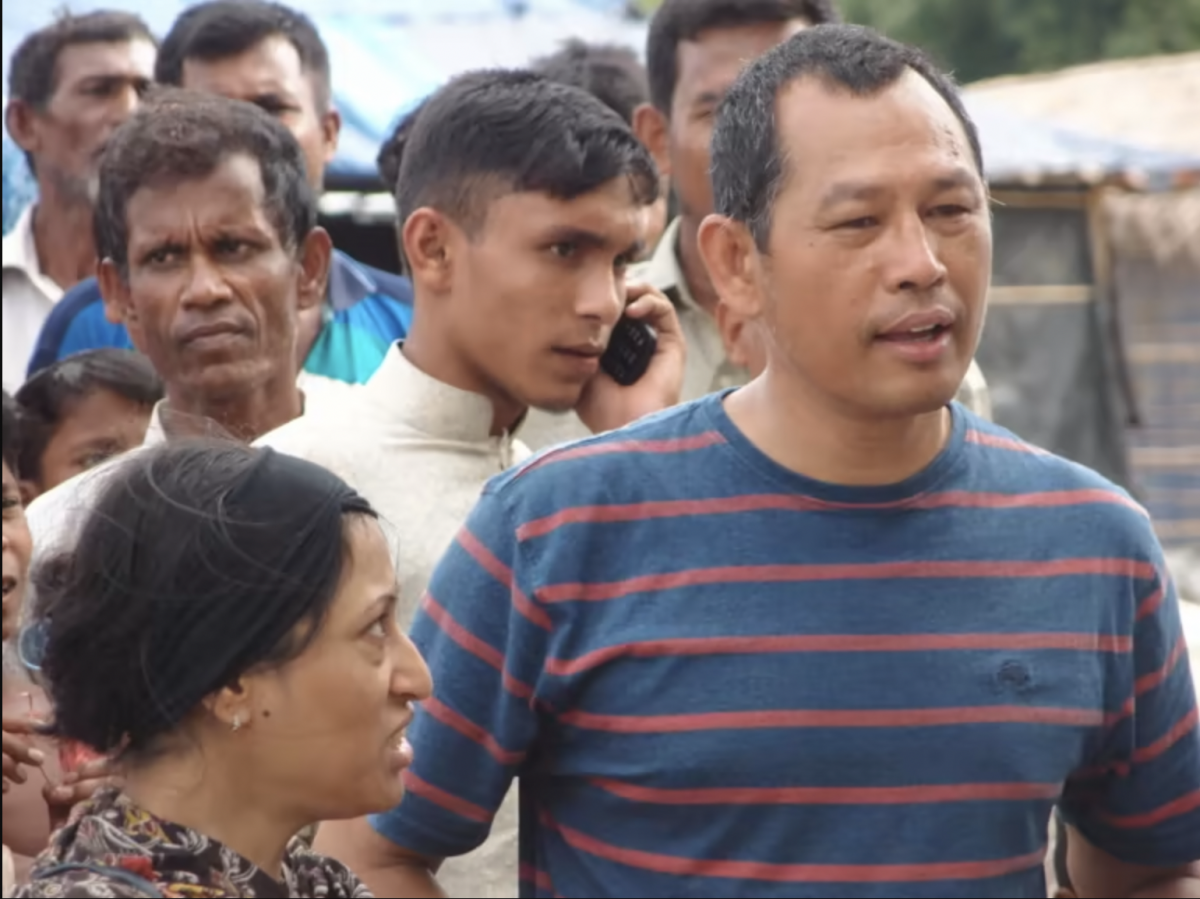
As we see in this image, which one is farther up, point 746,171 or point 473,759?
point 746,171

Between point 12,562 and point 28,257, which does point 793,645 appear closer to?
point 12,562

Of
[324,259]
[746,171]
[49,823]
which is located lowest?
[49,823]

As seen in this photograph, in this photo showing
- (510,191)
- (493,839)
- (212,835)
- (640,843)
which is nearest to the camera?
(212,835)

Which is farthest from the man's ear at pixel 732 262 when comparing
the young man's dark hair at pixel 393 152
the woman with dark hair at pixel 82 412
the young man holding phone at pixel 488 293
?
the young man's dark hair at pixel 393 152

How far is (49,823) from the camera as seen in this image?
3.97 m

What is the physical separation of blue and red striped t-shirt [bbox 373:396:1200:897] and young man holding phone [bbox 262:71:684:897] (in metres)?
0.77

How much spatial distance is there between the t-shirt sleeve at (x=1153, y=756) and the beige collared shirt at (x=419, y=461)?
38.0 inches

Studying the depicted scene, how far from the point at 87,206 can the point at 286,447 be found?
2.78m

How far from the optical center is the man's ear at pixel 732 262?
2994 millimetres

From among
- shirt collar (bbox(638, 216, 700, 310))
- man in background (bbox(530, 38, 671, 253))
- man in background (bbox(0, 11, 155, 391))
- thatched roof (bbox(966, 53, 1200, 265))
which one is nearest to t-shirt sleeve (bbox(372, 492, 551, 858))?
shirt collar (bbox(638, 216, 700, 310))

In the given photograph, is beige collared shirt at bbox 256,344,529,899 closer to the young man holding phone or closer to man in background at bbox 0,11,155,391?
the young man holding phone

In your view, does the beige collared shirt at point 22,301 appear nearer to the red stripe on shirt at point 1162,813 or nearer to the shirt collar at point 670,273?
the shirt collar at point 670,273

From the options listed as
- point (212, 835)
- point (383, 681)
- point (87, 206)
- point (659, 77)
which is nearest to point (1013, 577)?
point (383, 681)

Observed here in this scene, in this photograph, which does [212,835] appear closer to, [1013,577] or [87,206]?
[1013,577]
